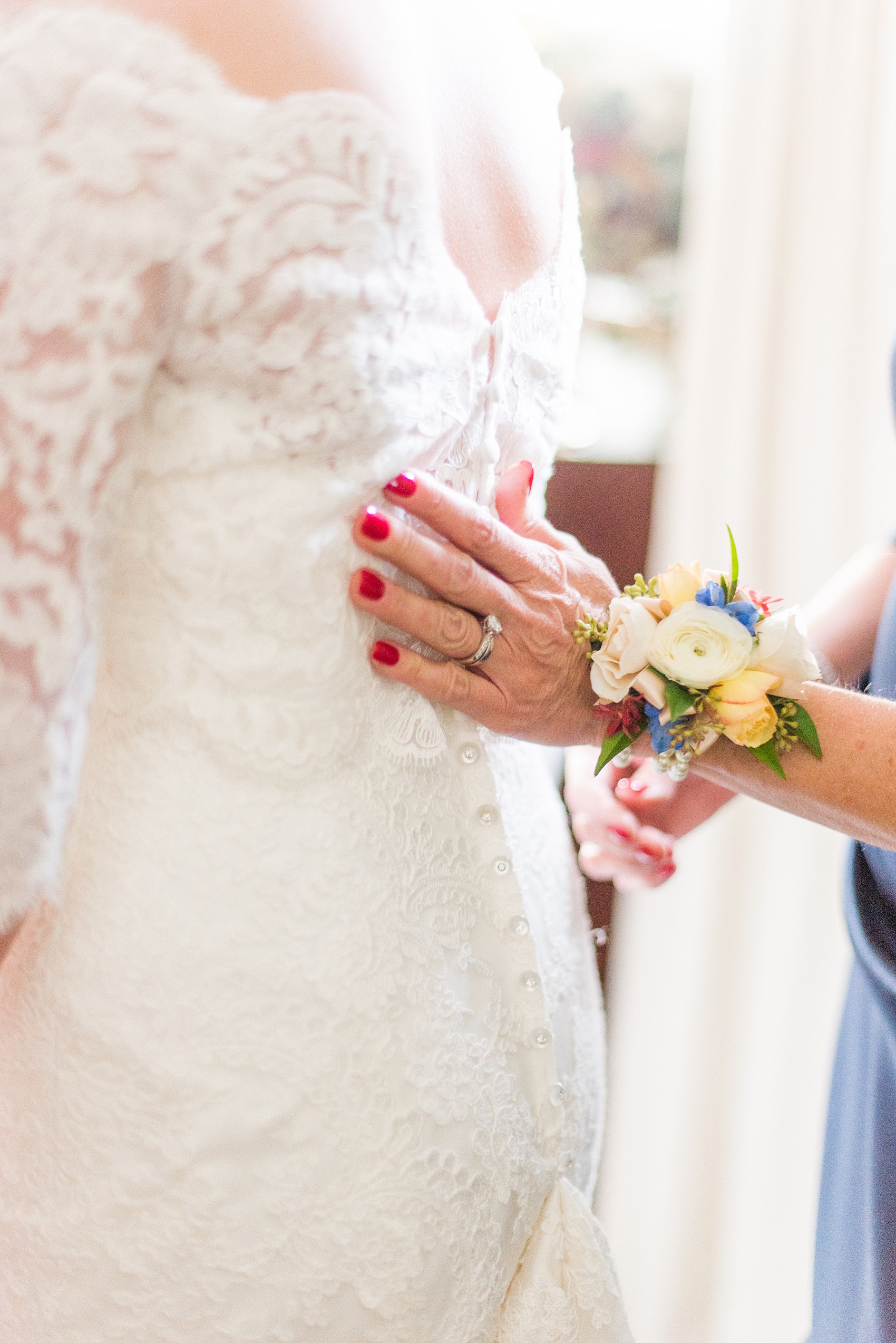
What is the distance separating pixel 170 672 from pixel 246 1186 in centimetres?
36

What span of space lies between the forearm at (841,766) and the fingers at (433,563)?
A: 0.84 feet

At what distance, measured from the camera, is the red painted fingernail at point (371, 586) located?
0.79 m

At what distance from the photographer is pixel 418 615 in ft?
2.72

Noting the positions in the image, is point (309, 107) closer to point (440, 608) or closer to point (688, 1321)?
point (440, 608)

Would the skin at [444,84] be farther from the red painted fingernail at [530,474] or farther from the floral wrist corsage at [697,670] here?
the floral wrist corsage at [697,670]

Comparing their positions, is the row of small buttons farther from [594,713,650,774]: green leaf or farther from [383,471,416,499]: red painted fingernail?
[383,471,416,499]: red painted fingernail

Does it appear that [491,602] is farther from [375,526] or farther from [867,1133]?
[867,1133]

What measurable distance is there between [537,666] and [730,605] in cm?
17

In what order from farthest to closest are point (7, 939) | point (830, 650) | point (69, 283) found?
point (830, 650) → point (7, 939) → point (69, 283)

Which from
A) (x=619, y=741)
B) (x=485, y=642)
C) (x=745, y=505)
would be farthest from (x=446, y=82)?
(x=745, y=505)

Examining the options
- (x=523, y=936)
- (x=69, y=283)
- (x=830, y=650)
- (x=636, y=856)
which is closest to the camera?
(x=69, y=283)

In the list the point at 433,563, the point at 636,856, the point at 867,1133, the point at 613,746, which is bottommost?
the point at 867,1133

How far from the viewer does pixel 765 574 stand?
220 centimetres

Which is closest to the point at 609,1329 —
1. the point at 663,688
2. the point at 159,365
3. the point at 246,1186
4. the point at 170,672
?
the point at 246,1186
